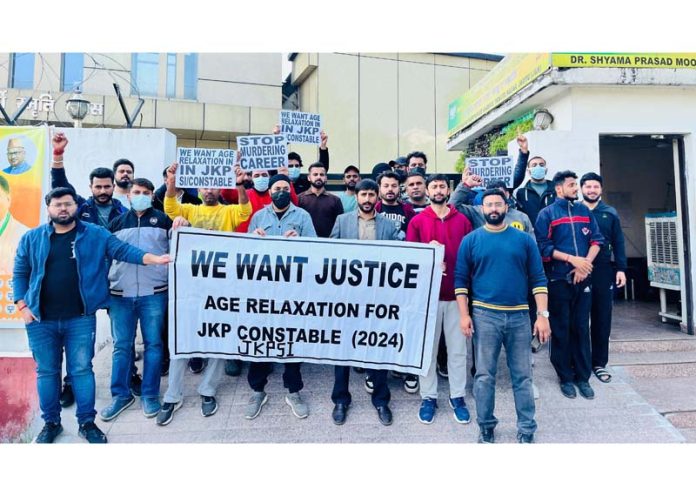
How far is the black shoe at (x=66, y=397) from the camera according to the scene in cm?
417

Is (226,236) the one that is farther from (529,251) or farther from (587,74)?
(587,74)

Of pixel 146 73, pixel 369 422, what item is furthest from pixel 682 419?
A: pixel 146 73

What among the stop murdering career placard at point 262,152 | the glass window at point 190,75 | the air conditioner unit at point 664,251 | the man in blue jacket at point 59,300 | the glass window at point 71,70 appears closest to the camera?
the man in blue jacket at point 59,300

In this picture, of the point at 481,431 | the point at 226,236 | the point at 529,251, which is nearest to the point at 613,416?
the point at 481,431

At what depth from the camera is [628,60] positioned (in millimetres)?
6375

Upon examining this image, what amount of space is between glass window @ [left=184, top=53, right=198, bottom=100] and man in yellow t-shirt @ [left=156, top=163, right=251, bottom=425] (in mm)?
10193

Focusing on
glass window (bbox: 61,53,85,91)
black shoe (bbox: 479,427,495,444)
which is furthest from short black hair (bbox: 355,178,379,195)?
glass window (bbox: 61,53,85,91)

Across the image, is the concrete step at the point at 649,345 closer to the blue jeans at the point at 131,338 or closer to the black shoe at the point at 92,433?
the blue jeans at the point at 131,338

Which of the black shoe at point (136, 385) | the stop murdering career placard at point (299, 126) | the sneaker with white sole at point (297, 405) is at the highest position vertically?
the stop murdering career placard at point (299, 126)

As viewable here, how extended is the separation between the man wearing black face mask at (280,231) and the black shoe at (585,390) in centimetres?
279

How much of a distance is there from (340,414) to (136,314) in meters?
2.10

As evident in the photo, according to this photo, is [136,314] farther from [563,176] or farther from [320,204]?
[563,176]

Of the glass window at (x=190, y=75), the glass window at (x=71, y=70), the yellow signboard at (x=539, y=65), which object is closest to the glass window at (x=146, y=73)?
the glass window at (x=190, y=75)

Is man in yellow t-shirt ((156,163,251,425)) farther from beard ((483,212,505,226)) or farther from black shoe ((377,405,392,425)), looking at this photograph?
beard ((483,212,505,226))
